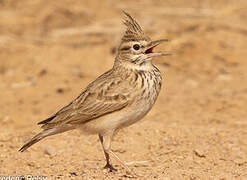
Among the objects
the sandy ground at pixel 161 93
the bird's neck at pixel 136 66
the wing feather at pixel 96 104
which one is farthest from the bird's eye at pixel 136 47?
the sandy ground at pixel 161 93

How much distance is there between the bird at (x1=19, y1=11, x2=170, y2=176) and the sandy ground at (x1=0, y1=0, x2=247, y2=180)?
0.52m

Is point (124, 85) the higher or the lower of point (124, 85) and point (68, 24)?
the lower

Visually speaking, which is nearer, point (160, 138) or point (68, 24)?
point (160, 138)

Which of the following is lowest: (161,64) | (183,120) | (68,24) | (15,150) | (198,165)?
(198,165)

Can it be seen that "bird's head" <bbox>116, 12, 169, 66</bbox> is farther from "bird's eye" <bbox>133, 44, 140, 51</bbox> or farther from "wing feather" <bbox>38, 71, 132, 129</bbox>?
"wing feather" <bbox>38, 71, 132, 129</bbox>

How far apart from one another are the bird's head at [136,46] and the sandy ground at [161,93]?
1.34 metres

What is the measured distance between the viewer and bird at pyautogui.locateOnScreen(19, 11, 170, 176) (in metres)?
5.45

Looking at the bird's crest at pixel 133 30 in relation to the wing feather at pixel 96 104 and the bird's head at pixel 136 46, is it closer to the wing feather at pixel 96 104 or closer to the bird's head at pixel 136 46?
the bird's head at pixel 136 46

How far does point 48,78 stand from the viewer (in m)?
10.9

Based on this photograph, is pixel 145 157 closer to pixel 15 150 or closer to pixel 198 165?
pixel 198 165

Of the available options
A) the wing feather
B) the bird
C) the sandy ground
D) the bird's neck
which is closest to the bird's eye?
the bird

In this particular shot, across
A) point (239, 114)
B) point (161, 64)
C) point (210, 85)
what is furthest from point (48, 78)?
point (239, 114)

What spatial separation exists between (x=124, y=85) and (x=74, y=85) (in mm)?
4937

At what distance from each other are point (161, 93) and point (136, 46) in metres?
4.55
